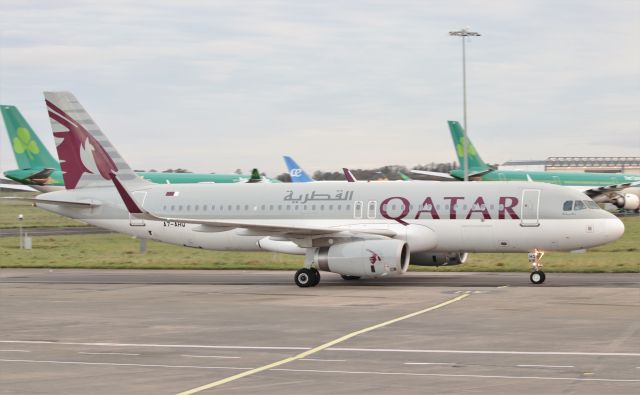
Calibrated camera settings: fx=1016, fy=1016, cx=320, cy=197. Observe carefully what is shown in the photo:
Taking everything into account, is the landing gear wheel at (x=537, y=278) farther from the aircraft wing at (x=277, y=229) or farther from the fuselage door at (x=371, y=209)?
the fuselage door at (x=371, y=209)

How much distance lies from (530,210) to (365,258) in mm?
5743

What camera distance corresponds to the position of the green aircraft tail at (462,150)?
9912cm

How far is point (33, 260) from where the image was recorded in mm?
47625

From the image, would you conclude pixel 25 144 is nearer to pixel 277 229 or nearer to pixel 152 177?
pixel 152 177

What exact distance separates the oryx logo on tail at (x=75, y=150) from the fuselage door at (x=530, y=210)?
1643 centimetres

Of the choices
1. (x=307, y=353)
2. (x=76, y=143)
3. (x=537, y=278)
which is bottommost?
(x=307, y=353)

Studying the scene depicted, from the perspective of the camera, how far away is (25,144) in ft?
265

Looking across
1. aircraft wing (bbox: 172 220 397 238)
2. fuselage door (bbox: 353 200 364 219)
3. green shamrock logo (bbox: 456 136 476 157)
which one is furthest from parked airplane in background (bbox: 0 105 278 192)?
aircraft wing (bbox: 172 220 397 238)

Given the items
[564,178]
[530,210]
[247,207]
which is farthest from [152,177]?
[530,210]

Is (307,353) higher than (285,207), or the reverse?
(285,207)

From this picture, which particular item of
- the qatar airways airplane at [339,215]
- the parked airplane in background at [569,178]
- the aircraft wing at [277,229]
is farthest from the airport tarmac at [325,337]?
the parked airplane in background at [569,178]

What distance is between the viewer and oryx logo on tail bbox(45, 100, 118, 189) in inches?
1582

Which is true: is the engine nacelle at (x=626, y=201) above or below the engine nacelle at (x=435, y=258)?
above

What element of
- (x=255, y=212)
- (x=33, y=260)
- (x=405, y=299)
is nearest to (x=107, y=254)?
(x=33, y=260)
